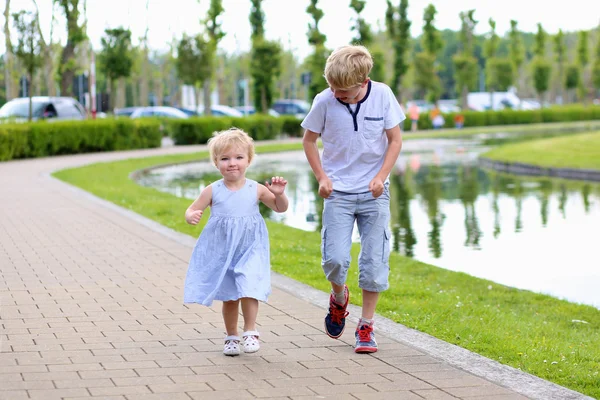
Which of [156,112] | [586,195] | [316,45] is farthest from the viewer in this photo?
[316,45]

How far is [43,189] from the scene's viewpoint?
1658 cm

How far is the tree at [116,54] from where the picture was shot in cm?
3909

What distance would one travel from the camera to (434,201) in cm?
1559

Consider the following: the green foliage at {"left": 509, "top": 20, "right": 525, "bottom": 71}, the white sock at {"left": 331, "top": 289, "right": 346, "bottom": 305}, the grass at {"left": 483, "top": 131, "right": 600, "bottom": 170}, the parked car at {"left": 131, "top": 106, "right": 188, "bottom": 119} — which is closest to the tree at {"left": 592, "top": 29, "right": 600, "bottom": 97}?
the green foliage at {"left": 509, "top": 20, "right": 525, "bottom": 71}

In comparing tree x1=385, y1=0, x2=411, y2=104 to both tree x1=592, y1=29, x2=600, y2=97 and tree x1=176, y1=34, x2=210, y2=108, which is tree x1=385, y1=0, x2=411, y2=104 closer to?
tree x1=176, y1=34, x2=210, y2=108

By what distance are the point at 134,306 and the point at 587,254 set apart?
5100mm

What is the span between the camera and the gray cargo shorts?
538cm

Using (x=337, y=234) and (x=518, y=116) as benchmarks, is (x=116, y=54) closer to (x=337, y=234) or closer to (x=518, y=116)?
(x=518, y=116)

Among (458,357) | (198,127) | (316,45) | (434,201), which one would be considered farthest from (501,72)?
(458,357)

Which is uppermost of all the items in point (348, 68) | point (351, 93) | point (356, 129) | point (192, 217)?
point (348, 68)

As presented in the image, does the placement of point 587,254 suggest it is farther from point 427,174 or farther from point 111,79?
point 111,79

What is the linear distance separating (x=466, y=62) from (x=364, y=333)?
6005cm

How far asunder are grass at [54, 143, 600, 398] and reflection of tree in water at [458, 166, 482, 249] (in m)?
1.84

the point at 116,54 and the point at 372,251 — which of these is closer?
the point at 372,251
